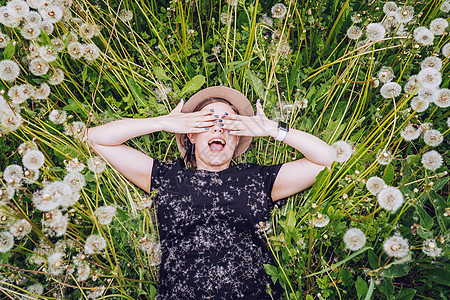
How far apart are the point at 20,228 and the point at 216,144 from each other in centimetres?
125

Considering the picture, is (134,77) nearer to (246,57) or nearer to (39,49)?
(39,49)

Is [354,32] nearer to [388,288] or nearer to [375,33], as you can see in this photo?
[375,33]

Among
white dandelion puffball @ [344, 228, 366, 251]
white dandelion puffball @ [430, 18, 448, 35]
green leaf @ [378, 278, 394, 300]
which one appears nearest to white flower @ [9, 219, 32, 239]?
white dandelion puffball @ [344, 228, 366, 251]

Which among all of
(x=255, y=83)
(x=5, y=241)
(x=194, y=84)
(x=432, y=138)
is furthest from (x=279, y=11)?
(x=5, y=241)

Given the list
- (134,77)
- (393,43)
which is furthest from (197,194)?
(393,43)

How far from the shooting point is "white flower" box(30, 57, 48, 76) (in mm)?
2365

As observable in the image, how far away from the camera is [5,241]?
1.94 metres

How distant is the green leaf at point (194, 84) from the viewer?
2.79 metres

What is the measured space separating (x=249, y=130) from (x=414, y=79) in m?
1.10

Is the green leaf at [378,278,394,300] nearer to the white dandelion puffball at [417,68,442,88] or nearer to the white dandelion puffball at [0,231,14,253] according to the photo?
the white dandelion puffball at [417,68,442,88]

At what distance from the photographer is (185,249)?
229 centimetres

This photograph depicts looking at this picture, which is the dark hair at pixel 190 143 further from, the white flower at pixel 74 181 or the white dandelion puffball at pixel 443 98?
the white dandelion puffball at pixel 443 98

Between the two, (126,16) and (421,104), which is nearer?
(421,104)

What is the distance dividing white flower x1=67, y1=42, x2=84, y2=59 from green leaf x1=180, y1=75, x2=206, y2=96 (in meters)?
0.79
